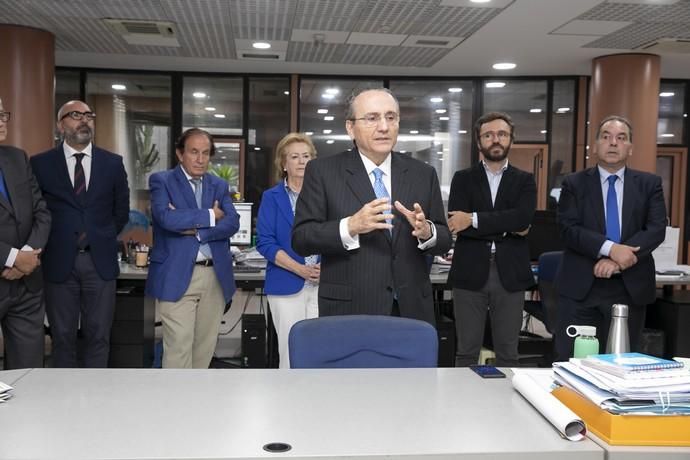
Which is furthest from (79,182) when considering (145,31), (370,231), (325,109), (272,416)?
(325,109)

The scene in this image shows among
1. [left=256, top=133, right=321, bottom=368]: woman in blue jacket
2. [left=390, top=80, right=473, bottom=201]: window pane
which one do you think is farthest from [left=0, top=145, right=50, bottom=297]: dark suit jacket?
[left=390, top=80, right=473, bottom=201]: window pane

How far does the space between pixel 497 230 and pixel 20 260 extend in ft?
8.14

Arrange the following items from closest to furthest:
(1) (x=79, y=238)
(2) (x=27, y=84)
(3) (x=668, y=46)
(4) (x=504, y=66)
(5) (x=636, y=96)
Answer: (1) (x=79, y=238), (2) (x=27, y=84), (3) (x=668, y=46), (5) (x=636, y=96), (4) (x=504, y=66)

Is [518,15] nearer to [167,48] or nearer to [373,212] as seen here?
[167,48]

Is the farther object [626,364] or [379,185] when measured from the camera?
[379,185]

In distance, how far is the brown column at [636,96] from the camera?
7.83 meters

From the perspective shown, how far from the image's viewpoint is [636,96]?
7.84 metres

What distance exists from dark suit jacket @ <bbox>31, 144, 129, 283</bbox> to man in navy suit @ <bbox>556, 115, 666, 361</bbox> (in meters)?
2.61

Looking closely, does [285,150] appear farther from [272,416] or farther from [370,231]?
[272,416]

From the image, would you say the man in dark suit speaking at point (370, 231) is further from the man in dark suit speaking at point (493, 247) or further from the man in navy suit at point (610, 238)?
the man in navy suit at point (610, 238)

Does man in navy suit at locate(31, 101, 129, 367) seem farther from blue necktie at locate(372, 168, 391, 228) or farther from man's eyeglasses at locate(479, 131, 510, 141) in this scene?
man's eyeglasses at locate(479, 131, 510, 141)

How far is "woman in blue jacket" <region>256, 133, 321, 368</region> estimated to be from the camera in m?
3.43

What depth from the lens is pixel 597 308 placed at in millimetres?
3467

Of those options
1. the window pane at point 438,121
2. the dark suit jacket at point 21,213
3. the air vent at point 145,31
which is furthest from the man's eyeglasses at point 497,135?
the window pane at point 438,121
